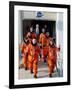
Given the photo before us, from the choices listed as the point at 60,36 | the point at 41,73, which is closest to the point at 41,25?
the point at 60,36

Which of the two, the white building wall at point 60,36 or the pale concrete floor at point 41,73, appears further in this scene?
the white building wall at point 60,36

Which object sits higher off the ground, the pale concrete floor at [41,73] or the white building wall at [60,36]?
the white building wall at [60,36]

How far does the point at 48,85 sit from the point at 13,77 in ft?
0.92

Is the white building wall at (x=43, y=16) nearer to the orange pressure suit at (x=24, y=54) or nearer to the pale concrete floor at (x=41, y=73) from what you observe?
the orange pressure suit at (x=24, y=54)

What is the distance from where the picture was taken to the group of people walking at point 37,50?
1.82 meters

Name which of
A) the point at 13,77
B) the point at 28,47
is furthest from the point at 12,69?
the point at 28,47

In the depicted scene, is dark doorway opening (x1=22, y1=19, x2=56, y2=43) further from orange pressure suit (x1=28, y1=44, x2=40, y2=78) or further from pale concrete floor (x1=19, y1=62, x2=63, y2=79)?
pale concrete floor (x1=19, y1=62, x2=63, y2=79)

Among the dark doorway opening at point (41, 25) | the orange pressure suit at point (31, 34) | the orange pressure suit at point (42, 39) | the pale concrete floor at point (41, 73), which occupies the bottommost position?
the pale concrete floor at point (41, 73)

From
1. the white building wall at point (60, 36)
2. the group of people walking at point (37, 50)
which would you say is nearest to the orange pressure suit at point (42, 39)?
the group of people walking at point (37, 50)

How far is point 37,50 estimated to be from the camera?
1.85 m

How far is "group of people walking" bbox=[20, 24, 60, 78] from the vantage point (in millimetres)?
1819

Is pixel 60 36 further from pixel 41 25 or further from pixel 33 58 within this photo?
pixel 33 58

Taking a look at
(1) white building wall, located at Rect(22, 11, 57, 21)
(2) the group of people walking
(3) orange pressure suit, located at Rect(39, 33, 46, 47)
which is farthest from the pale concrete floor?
(1) white building wall, located at Rect(22, 11, 57, 21)

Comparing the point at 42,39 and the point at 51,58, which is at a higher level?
the point at 42,39
